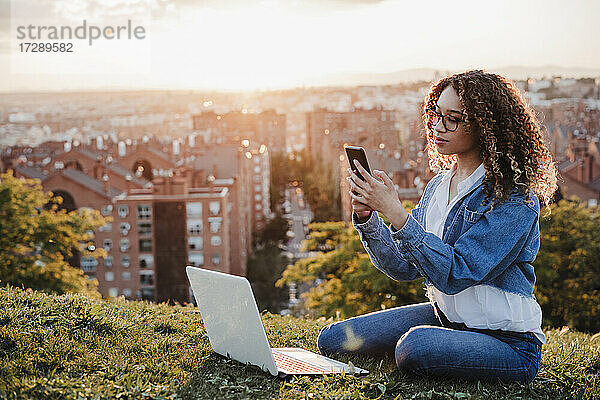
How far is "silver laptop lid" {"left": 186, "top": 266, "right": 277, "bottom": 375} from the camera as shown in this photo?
2422mm

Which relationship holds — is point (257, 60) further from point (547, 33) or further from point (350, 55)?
point (547, 33)

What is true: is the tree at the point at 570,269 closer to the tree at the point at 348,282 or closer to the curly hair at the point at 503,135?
the tree at the point at 348,282

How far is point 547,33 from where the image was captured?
1800 cm

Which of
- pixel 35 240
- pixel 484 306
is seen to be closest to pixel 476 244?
pixel 484 306

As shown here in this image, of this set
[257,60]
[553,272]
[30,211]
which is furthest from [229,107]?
[553,272]

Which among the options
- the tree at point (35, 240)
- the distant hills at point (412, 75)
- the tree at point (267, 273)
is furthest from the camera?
the tree at point (267, 273)

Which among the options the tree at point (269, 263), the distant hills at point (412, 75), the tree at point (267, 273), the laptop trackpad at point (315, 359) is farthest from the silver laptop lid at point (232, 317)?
the tree at point (267, 273)

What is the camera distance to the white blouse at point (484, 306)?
235 centimetres

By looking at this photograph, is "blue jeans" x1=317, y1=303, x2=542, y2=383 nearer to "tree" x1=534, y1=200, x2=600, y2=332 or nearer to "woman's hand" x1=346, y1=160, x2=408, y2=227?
"woman's hand" x1=346, y1=160, x2=408, y2=227

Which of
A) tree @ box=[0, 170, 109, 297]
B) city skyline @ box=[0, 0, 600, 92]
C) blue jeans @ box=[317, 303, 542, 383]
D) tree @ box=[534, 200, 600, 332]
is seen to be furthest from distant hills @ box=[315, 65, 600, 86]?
blue jeans @ box=[317, 303, 542, 383]

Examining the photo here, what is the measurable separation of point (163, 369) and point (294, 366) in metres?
0.49

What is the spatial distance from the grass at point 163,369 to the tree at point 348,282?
7.29m

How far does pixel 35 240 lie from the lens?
41.9 ft

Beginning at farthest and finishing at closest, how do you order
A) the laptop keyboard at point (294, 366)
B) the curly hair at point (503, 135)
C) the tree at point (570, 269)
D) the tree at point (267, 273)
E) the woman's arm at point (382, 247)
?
the tree at point (267, 273), the tree at point (570, 269), the laptop keyboard at point (294, 366), the woman's arm at point (382, 247), the curly hair at point (503, 135)
